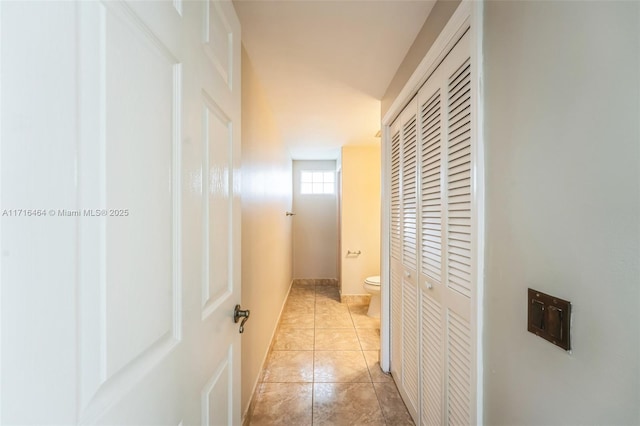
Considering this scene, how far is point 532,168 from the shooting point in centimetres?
71

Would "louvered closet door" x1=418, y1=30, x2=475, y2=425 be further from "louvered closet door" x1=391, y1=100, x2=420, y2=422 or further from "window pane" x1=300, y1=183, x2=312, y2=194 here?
"window pane" x1=300, y1=183, x2=312, y2=194

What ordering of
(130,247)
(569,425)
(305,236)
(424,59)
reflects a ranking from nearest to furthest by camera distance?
(130,247), (569,425), (424,59), (305,236)

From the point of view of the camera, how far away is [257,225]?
2045 mm

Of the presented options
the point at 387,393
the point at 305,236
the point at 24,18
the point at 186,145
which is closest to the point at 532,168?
the point at 186,145

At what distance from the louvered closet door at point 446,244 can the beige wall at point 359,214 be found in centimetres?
248

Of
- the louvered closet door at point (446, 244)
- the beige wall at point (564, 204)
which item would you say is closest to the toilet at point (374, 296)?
the louvered closet door at point (446, 244)

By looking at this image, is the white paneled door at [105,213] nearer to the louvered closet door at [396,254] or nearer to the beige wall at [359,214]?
the louvered closet door at [396,254]

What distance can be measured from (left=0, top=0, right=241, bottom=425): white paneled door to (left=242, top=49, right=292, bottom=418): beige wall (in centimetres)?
94

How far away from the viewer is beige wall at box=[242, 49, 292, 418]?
66.3 inches

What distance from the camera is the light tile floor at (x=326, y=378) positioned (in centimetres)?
174

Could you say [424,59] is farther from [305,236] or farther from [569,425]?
[305,236]

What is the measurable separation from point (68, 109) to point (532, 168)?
0.96 metres

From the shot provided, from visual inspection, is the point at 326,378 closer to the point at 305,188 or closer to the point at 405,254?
the point at 405,254

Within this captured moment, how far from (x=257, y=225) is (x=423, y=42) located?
5.12 feet
